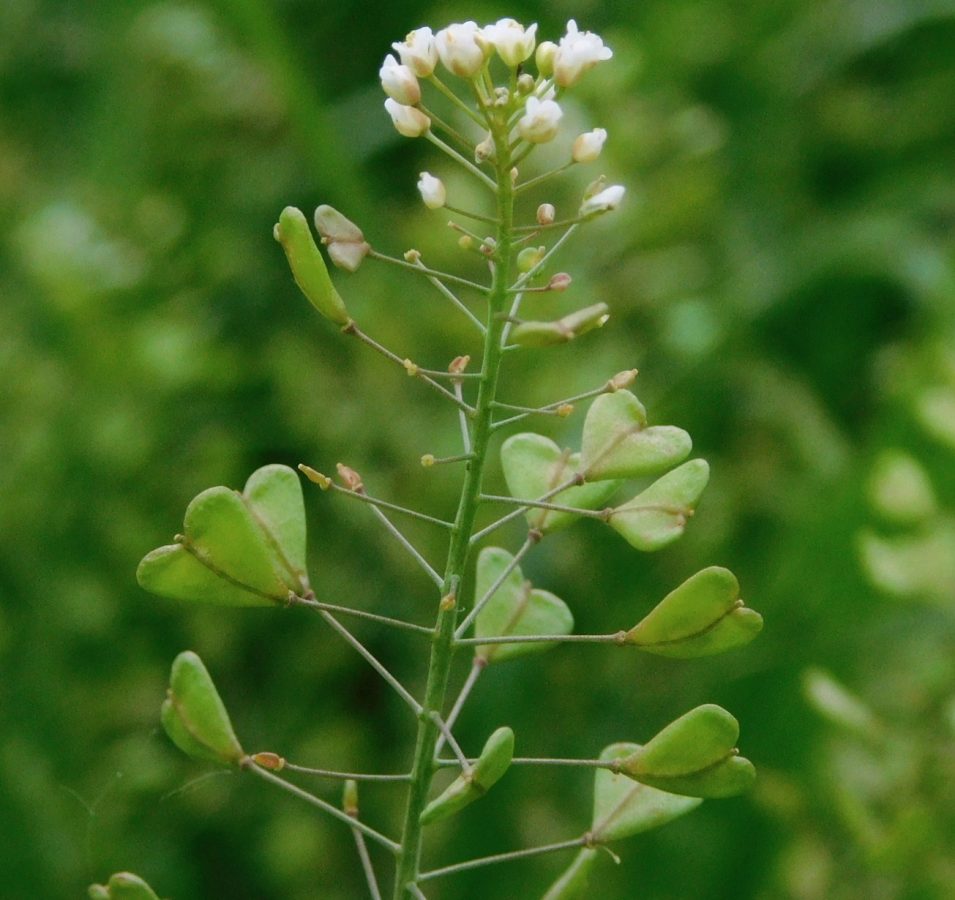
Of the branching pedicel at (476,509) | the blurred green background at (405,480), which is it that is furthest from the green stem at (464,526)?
the blurred green background at (405,480)

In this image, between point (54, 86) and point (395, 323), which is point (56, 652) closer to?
point (395, 323)

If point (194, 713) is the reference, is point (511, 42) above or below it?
above

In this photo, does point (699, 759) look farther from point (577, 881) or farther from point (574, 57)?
point (574, 57)

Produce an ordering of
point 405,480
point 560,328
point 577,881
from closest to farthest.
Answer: point 560,328, point 577,881, point 405,480

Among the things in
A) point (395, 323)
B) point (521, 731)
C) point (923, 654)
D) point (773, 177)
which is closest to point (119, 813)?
point (521, 731)

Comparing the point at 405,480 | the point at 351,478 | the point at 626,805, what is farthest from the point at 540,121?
the point at 405,480

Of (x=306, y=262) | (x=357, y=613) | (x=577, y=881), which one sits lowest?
(x=577, y=881)
